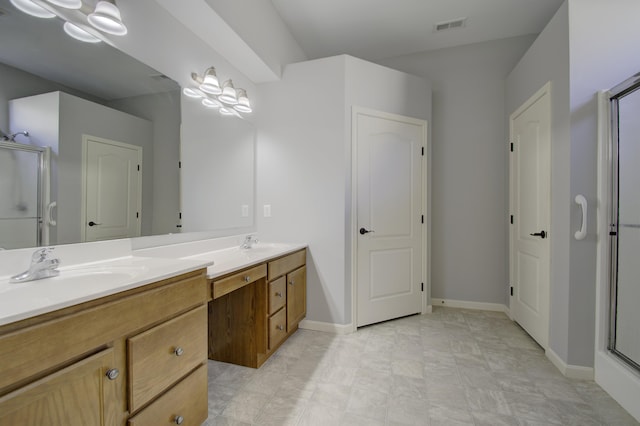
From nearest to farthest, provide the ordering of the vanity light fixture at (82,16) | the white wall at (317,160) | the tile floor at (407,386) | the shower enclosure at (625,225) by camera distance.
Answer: the vanity light fixture at (82,16), the tile floor at (407,386), the shower enclosure at (625,225), the white wall at (317,160)

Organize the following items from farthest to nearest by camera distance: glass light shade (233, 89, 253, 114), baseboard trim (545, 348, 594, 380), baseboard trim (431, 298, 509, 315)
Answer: baseboard trim (431, 298, 509, 315) → glass light shade (233, 89, 253, 114) → baseboard trim (545, 348, 594, 380)

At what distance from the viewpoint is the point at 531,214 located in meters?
2.43

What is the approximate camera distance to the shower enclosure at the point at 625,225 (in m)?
1.64

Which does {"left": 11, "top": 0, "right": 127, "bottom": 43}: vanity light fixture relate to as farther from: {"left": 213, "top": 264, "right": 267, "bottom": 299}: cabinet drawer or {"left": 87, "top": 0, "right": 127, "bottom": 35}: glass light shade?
{"left": 213, "top": 264, "right": 267, "bottom": 299}: cabinet drawer

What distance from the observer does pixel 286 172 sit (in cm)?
267

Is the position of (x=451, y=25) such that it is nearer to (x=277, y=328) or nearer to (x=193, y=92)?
(x=193, y=92)

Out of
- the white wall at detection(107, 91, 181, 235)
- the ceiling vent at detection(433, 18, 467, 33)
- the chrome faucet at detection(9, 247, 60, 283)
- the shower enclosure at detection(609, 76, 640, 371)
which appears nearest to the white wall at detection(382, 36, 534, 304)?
the ceiling vent at detection(433, 18, 467, 33)

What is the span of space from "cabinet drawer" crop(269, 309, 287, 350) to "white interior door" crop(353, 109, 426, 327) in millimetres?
758

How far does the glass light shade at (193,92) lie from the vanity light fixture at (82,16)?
0.47 metres

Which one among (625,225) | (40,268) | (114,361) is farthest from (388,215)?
(40,268)

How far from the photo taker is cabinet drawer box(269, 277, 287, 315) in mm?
2014

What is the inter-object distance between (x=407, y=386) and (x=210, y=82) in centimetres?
246

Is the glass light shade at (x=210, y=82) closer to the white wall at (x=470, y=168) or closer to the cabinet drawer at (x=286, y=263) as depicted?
the cabinet drawer at (x=286, y=263)

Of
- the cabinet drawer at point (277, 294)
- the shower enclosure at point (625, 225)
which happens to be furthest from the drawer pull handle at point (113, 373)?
the shower enclosure at point (625, 225)
